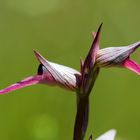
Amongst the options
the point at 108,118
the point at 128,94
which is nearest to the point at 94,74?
the point at 108,118

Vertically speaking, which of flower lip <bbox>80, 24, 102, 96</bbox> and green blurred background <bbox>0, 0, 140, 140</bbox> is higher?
flower lip <bbox>80, 24, 102, 96</bbox>

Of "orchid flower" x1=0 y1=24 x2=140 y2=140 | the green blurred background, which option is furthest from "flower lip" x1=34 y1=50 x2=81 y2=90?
the green blurred background

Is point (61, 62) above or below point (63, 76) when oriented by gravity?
below

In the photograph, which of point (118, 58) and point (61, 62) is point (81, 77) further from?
point (61, 62)

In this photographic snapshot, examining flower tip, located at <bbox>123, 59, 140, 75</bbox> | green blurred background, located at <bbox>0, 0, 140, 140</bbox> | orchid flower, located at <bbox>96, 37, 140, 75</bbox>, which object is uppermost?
orchid flower, located at <bbox>96, 37, 140, 75</bbox>

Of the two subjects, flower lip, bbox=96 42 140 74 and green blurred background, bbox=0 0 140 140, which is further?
green blurred background, bbox=0 0 140 140

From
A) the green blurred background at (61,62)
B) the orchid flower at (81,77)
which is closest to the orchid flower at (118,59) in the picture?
the orchid flower at (81,77)

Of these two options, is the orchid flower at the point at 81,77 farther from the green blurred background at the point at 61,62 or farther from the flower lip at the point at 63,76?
the green blurred background at the point at 61,62

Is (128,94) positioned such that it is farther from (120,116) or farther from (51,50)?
(51,50)

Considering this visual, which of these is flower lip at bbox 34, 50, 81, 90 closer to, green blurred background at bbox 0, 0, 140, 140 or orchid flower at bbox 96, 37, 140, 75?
orchid flower at bbox 96, 37, 140, 75

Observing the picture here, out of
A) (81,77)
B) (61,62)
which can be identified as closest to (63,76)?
(81,77)
